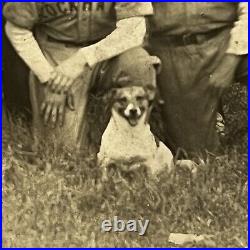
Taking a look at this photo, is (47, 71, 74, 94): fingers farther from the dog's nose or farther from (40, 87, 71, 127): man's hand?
the dog's nose

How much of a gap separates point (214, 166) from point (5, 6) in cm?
122

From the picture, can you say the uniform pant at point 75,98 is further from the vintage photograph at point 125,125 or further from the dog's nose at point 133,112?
the dog's nose at point 133,112

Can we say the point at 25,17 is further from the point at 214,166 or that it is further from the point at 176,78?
the point at 214,166

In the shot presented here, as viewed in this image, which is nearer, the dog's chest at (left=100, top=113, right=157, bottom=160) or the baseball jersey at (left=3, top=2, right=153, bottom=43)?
the dog's chest at (left=100, top=113, right=157, bottom=160)

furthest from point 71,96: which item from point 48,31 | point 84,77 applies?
point 48,31

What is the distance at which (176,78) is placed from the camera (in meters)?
2.68

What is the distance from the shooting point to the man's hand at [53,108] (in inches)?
102

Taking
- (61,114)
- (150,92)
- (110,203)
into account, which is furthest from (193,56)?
(110,203)

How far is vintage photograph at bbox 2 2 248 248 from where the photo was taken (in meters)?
2.22

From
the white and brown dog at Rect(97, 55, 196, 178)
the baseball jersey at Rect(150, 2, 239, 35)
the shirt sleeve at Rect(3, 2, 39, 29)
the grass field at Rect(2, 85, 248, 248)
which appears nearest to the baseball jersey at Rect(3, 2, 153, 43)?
the shirt sleeve at Rect(3, 2, 39, 29)

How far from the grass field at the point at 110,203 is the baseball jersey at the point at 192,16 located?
0.62 metres

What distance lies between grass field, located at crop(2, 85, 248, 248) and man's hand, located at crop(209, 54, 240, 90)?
0.34 meters

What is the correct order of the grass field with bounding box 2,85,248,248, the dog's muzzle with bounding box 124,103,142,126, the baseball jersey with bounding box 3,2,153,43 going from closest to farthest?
the grass field with bounding box 2,85,248,248, the dog's muzzle with bounding box 124,103,142,126, the baseball jersey with bounding box 3,2,153,43

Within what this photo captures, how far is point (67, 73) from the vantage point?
252 centimetres
